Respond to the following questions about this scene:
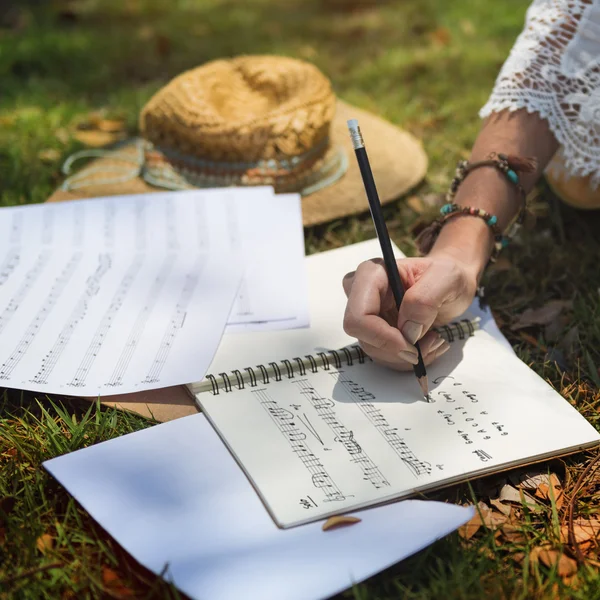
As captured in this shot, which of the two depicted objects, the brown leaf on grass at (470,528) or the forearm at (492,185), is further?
the forearm at (492,185)

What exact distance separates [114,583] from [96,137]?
1505 millimetres

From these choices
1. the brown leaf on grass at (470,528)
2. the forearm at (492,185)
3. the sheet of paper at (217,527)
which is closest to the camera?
the sheet of paper at (217,527)

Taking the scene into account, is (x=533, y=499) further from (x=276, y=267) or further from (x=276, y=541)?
(x=276, y=267)

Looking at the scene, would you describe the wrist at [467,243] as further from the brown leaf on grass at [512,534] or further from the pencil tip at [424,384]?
the brown leaf on grass at [512,534]

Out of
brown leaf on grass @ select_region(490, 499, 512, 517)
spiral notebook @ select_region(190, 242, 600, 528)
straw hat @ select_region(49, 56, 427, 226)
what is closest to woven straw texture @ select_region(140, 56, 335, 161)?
straw hat @ select_region(49, 56, 427, 226)

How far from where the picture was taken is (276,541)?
883mm

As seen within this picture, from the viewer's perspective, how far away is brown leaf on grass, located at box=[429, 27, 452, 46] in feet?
9.33

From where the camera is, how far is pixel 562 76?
55.4 inches

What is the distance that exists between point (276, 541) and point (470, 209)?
69 centimetres

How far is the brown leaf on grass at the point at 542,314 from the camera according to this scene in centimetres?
139

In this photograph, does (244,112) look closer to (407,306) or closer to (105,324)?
(105,324)

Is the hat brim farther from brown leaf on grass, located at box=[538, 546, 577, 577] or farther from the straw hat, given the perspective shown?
brown leaf on grass, located at box=[538, 546, 577, 577]

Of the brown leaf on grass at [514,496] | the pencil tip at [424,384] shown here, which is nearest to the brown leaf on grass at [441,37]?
the pencil tip at [424,384]

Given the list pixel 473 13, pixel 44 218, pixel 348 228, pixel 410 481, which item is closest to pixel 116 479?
pixel 410 481
